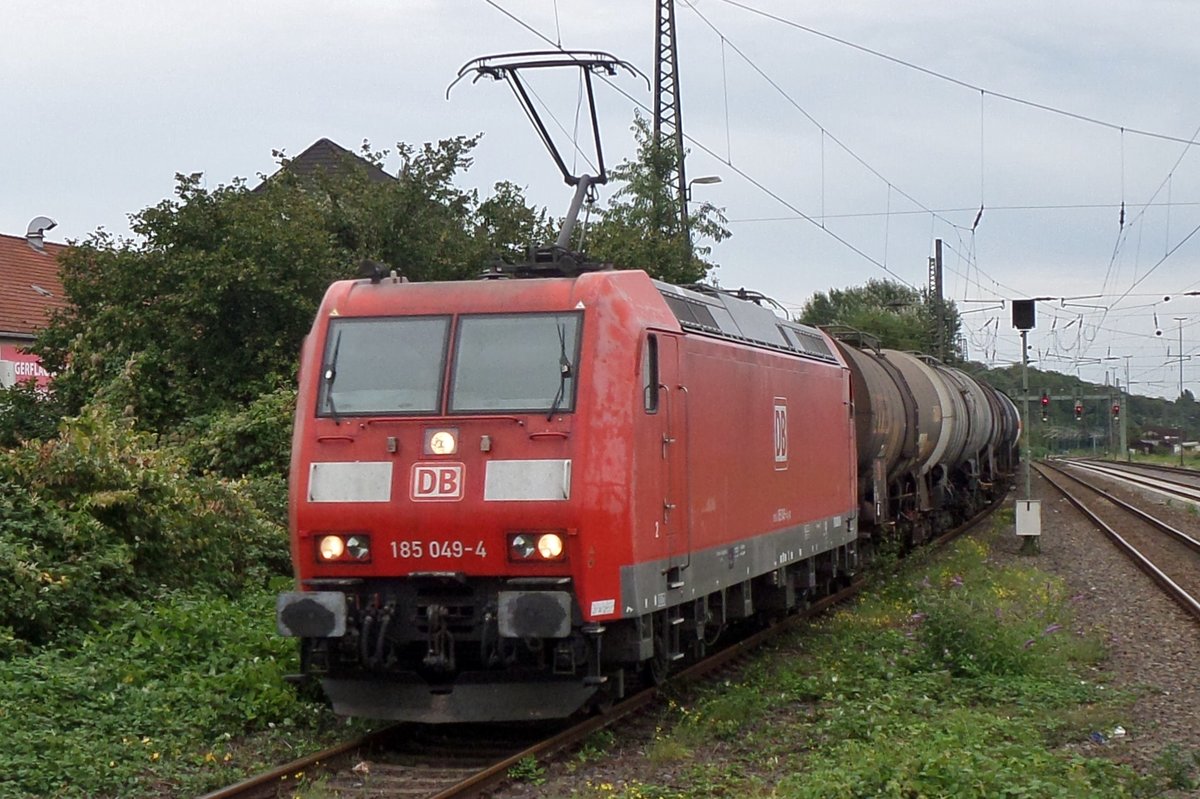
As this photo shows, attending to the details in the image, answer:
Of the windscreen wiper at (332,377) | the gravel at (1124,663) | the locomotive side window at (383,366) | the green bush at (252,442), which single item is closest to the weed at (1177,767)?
the gravel at (1124,663)

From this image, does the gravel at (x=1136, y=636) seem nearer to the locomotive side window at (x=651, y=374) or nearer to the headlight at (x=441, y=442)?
the locomotive side window at (x=651, y=374)

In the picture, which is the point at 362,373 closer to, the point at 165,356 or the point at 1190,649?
the point at 1190,649

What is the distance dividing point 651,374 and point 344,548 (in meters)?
2.24

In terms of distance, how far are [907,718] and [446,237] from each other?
14.5 metres

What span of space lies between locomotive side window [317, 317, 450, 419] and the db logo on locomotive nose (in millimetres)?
380

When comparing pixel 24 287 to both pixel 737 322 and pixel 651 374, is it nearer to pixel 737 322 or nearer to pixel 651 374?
pixel 737 322

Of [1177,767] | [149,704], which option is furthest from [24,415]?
[1177,767]

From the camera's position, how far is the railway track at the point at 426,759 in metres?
7.89

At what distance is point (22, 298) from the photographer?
103 feet

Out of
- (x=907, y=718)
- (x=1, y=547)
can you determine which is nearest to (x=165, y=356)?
(x=1, y=547)

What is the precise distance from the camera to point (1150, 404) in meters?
136

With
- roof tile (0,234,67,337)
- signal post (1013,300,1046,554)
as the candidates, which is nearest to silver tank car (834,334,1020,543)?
signal post (1013,300,1046,554)

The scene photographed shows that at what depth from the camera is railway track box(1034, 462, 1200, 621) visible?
731 inches

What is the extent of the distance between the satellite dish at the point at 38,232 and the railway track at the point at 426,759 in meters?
29.2
